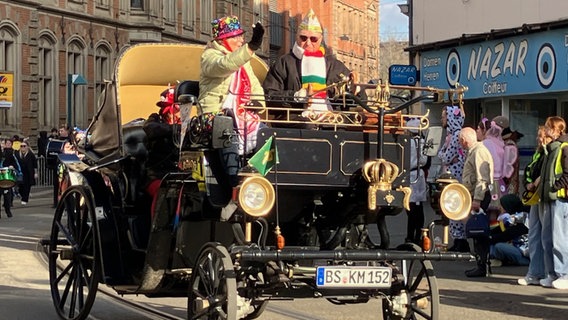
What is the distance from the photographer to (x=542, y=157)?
1149cm

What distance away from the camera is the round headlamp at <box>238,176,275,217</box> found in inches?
258

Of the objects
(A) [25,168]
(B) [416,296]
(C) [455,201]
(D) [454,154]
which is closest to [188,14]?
(A) [25,168]

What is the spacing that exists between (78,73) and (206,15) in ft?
50.2

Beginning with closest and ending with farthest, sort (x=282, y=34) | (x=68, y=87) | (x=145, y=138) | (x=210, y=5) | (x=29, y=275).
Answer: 1. (x=145, y=138)
2. (x=29, y=275)
3. (x=68, y=87)
4. (x=210, y=5)
5. (x=282, y=34)

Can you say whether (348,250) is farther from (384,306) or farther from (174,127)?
(174,127)

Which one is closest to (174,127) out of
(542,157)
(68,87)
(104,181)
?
(104,181)

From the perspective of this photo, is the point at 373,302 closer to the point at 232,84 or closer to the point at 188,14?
the point at 232,84

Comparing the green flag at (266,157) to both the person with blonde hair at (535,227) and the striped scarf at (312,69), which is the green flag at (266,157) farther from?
the person with blonde hair at (535,227)

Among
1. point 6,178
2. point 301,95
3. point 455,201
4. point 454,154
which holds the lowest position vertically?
point 6,178

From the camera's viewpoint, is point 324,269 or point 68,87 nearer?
point 324,269

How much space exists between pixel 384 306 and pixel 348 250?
3.54 feet

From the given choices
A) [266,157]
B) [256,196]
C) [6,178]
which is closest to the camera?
[256,196]

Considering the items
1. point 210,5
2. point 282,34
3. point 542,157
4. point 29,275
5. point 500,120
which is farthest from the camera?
point 282,34

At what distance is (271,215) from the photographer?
723 centimetres
